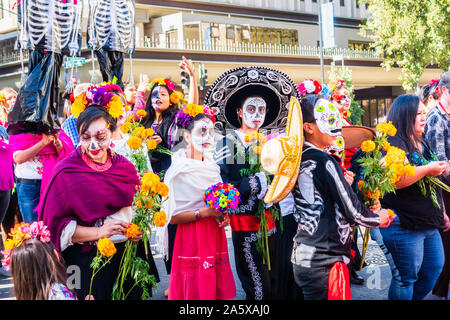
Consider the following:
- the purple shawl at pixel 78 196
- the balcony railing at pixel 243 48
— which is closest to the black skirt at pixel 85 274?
the purple shawl at pixel 78 196

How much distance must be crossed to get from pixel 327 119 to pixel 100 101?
1.70 metres

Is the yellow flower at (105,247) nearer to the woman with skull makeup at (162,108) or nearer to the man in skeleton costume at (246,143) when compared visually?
the man in skeleton costume at (246,143)

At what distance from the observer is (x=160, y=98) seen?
6.50 meters

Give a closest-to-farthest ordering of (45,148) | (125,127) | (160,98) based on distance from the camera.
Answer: (125,127), (45,148), (160,98)

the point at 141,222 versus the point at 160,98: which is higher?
the point at 160,98

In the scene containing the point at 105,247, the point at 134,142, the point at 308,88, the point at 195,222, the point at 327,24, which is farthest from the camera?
the point at 327,24

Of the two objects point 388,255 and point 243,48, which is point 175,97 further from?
point 243,48

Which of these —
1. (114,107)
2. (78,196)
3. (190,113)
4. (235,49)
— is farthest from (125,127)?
(235,49)

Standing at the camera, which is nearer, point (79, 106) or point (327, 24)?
point (79, 106)

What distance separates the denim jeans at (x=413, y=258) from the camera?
4.54 m

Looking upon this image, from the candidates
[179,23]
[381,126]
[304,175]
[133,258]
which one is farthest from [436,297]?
[179,23]
